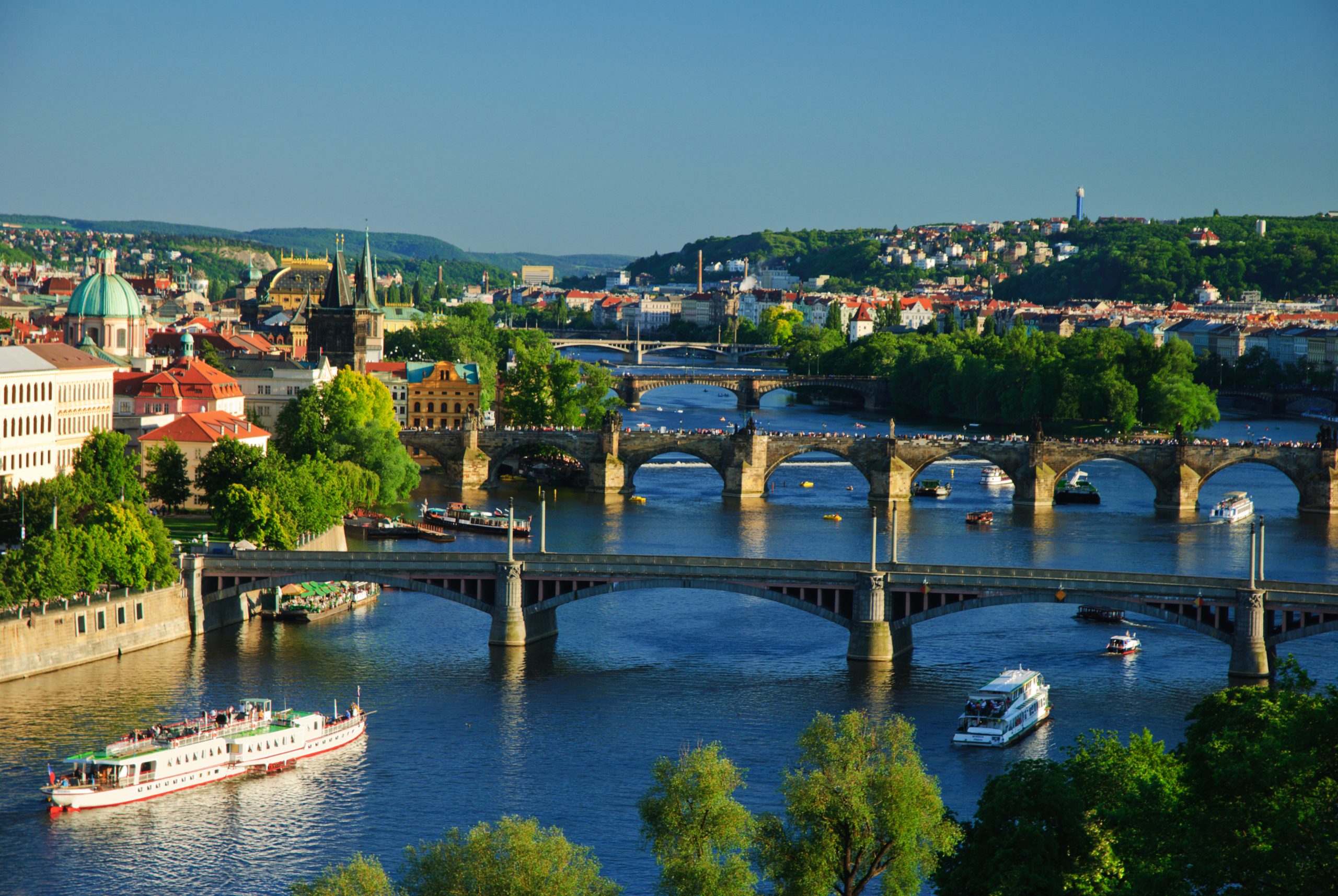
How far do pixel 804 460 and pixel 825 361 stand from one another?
4866 centimetres

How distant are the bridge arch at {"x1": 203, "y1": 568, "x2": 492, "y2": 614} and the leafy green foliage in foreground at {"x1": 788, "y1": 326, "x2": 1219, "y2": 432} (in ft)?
163

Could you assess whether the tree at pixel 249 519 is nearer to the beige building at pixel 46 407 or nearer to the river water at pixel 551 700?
the river water at pixel 551 700

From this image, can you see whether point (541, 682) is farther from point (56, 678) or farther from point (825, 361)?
point (825, 361)

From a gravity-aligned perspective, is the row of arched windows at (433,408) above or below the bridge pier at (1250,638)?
above

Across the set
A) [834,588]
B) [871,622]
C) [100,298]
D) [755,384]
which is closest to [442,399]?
[100,298]

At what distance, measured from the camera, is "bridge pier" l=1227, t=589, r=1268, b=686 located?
40.3 m

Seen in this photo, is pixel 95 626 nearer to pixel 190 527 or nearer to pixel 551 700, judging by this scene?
pixel 551 700

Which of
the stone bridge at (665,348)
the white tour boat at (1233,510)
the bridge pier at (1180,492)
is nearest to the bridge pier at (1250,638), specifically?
the white tour boat at (1233,510)

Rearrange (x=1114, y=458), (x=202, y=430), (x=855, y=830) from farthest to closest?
(x=1114, y=458)
(x=202, y=430)
(x=855, y=830)

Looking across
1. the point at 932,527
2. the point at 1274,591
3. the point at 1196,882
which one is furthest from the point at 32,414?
the point at 1196,882

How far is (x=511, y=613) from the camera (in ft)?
143

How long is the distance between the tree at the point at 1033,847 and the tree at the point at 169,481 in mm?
37437

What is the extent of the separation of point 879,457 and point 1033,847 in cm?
5172

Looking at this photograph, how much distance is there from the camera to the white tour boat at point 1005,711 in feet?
119
